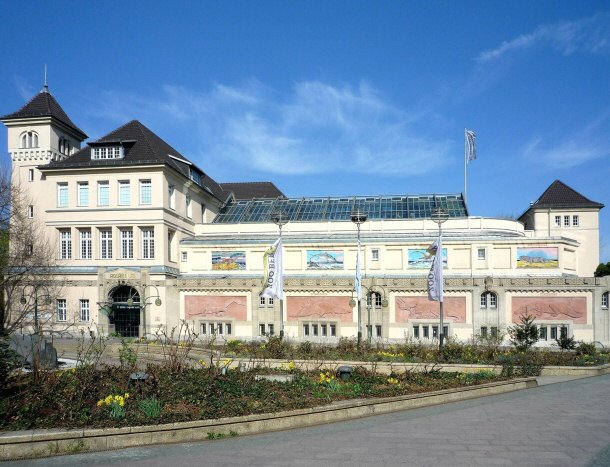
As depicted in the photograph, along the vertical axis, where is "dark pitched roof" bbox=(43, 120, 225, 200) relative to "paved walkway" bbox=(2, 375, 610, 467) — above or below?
above

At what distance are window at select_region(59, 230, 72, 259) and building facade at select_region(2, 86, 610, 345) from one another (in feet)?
0.31

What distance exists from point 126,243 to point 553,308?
3589 centimetres

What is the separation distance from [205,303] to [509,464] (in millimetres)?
39414

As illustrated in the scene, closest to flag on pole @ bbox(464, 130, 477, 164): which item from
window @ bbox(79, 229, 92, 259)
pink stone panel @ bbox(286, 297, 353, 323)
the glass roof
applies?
the glass roof

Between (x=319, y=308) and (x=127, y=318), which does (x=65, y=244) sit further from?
(x=319, y=308)

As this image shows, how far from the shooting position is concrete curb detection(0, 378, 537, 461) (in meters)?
12.1

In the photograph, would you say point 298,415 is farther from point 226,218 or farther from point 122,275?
point 226,218

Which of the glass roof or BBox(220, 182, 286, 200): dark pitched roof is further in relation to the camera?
BBox(220, 182, 286, 200): dark pitched roof

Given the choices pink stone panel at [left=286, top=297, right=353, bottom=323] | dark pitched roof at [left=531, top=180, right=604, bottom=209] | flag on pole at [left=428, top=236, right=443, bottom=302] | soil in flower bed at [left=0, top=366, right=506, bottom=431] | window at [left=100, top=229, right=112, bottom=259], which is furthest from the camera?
dark pitched roof at [left=531, top=180, right=604, bottom=209]

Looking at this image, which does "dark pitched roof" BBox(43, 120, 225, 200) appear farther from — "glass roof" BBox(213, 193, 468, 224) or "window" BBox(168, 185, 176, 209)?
"glass roof" BBox(213, 193, 468, 224)

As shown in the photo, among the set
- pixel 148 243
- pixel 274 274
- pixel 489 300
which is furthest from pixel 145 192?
pixel 489 300

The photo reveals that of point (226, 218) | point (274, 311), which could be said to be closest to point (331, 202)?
point (226, 218)

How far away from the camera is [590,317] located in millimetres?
43125

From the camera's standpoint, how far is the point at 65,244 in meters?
49.6
